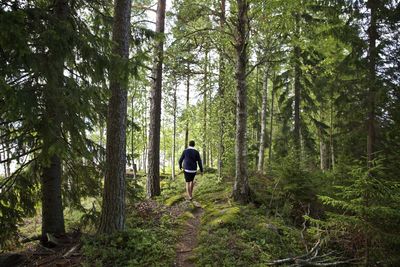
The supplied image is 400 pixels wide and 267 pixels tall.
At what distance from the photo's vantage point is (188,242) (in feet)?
22.7

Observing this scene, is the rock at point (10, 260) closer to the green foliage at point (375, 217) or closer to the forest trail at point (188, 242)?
the forest trail at point (188, 242)

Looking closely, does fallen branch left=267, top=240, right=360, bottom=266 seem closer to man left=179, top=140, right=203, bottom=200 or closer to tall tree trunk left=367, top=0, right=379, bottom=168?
tall tree trunk left=367, top=0, right=379, bottom=168

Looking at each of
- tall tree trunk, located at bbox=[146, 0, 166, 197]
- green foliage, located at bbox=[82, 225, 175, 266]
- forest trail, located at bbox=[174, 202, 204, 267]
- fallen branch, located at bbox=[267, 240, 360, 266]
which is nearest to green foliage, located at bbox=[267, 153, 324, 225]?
forest trail, located at bbox=[174, 202, 204, 267]

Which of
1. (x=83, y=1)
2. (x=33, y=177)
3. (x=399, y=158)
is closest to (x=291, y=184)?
(x=399, y=158)

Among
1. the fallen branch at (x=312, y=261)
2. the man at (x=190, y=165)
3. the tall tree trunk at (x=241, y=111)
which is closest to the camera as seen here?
the fallen branch at (x=312, y=261)

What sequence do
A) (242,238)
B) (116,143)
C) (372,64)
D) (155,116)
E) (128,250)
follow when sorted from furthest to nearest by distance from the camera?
(155,116), (372,64), (242,238), (116,143), (128,250)

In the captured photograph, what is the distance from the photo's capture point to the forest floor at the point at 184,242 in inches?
221

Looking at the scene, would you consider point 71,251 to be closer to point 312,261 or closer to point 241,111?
point 312,261

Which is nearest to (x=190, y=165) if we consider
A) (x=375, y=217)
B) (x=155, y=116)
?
(x=155, y=116)

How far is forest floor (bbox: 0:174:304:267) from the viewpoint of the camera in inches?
221

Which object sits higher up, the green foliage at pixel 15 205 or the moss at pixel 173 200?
the green foliage at pixel 15 205

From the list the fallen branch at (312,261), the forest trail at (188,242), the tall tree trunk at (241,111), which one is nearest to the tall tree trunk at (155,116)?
the forest trail at (188,242)

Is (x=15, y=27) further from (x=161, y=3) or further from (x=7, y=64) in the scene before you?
(x=161, y=3)

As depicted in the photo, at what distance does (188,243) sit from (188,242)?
6cm
